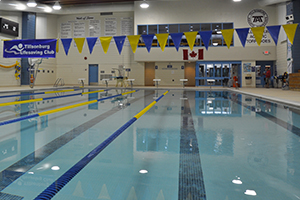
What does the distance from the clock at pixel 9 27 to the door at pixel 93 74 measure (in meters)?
5.86

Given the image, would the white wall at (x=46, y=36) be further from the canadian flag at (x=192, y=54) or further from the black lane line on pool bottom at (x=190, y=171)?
the black lane line on pool bottom at (x=190, y=171)

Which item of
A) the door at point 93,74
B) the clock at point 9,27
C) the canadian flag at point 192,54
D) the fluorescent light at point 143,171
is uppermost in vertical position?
the clock at point 9,27

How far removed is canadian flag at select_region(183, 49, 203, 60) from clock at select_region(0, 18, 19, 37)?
1183 cm

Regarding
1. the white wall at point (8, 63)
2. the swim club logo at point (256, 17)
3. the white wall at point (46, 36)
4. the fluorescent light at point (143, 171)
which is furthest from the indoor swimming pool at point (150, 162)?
the white wall at point (46, 36)

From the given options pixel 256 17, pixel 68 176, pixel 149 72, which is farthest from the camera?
pixel 149 72

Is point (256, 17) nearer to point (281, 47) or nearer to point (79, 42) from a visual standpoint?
point (281, 47)

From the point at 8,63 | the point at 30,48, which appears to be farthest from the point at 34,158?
the point at 8,63

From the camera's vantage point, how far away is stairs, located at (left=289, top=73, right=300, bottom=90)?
471 inches

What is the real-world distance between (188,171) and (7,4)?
55.9 ft

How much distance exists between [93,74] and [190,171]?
61.8ft

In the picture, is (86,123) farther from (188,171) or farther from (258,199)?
(258,199)

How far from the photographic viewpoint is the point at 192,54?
57.0ft

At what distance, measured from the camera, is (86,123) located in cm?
397

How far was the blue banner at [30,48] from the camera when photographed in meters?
12.0
